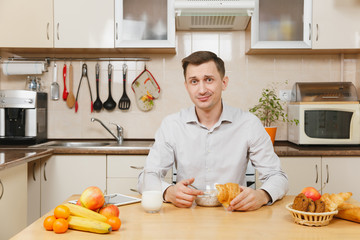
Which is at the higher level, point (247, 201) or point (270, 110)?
point (270, 110)

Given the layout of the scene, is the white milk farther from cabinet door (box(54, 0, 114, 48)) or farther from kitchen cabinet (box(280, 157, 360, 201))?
cabinet door (box(54, 0, 114, 48))

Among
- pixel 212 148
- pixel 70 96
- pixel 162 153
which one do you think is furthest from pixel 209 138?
pixel 70 96

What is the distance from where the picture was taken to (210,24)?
Answer: 315 cm

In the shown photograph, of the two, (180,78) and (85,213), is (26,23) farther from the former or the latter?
(85,213)

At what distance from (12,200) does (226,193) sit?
1.51 m

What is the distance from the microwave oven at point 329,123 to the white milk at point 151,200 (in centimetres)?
182

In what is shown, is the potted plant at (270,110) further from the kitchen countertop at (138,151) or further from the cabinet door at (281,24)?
the cabinet door at (281,24)

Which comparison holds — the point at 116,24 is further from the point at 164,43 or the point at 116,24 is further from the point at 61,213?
the point at 61,213

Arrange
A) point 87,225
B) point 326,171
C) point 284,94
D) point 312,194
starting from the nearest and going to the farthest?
point 87,225 → point 312,194 → point 326,171 → point 284,94

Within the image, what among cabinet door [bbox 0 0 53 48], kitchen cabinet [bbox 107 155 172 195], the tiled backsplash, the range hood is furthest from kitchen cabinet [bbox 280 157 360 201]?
cabinet door [bbox 0 0 53 48]

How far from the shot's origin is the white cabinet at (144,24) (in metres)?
2.96

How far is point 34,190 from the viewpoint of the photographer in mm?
2740

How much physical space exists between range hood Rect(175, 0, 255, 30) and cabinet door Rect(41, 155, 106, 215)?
1.22 m

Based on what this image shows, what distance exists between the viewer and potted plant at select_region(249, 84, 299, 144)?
9.62ft
